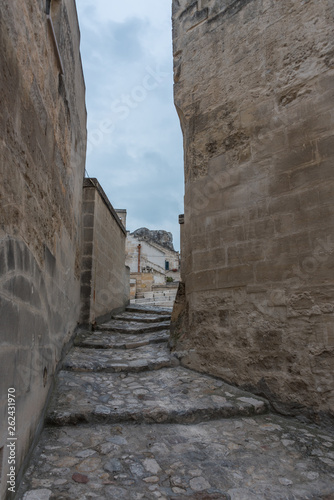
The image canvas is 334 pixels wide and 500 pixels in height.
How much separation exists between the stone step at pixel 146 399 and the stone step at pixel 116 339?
1.18 metres

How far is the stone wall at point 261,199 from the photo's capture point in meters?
3.15

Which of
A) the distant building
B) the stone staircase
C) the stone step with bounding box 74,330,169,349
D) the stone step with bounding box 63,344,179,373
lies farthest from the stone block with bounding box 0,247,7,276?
the distant building

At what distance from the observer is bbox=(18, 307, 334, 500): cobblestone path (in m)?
2.02

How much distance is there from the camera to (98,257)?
6.70 metres

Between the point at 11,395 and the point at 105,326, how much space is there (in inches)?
191

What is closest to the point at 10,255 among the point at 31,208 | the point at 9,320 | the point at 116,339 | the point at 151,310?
the point at 9,320

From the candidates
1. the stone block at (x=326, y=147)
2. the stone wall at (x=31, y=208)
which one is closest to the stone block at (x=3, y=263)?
the stone wall at (x=31, y=208)

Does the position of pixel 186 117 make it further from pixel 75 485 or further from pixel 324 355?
pixel 75 485

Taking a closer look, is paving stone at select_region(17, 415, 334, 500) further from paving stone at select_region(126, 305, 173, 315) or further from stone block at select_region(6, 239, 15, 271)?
paving stone at select_region(126, 305, 173, 315)

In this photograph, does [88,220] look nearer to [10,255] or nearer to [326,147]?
[326,147]

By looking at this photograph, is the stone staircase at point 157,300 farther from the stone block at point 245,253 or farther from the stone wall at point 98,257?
the stone block at point 245,253

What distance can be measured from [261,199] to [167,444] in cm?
241

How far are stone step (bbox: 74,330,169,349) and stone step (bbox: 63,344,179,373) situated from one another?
0.46 feet

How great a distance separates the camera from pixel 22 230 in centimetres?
218
